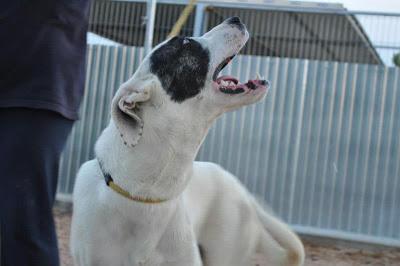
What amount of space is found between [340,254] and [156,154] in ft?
13.2

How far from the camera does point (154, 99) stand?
276cm

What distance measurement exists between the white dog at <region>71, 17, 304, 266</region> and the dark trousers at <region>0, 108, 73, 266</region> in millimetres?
389

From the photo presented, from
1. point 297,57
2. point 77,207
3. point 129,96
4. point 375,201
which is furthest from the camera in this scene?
point 297,57

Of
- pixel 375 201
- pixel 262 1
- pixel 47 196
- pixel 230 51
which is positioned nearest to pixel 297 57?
pixel 262 1

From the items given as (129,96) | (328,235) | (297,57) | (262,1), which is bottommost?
(328,235)

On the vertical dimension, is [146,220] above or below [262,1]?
below

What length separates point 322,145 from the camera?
21.8 ft

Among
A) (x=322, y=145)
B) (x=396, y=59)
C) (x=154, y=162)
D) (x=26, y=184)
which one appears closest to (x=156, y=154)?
(x=154, y=162)

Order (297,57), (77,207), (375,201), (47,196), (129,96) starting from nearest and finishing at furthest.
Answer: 1. (47,196)
2. (129,96)
3. (77,207)
4. (375,201)
5. (297,57)

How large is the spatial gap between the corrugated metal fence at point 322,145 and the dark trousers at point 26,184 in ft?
15.0

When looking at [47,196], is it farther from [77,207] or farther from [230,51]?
[230,51]

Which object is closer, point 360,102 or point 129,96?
point 129,96

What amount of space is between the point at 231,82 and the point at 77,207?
0.85 metres

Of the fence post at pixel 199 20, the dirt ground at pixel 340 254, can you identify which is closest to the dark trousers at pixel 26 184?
the dirt ground at pixel 340 254
